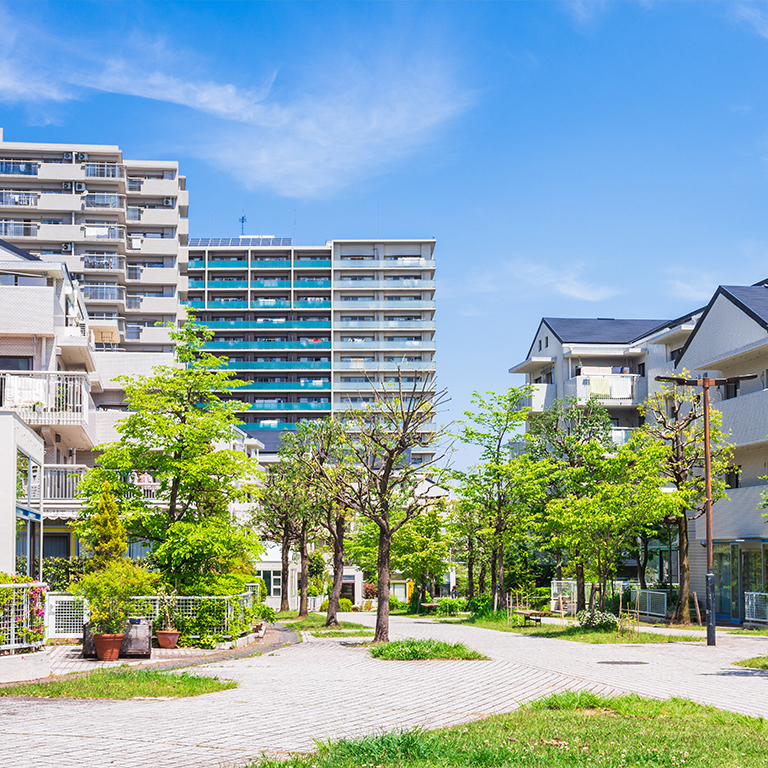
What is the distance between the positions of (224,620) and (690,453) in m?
19.8

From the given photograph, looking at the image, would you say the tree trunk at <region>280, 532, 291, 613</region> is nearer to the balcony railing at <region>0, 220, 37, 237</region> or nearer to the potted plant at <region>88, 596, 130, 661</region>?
the potted plant at <region>88, 596, 130, 661</region>

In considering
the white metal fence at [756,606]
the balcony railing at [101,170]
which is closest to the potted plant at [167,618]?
the white metal fence at [756,606]

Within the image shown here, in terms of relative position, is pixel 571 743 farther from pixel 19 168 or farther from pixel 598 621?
pixel 19 168

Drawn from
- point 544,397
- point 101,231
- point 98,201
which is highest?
point 98,201

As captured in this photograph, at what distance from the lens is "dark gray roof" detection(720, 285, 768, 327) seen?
3794 cm

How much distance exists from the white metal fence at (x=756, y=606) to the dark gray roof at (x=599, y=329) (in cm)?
2901

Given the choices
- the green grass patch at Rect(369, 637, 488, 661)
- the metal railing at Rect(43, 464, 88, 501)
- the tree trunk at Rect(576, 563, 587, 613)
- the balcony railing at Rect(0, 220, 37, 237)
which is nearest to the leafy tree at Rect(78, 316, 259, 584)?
the green grass patch at Rect(369, 637, 488, 661)

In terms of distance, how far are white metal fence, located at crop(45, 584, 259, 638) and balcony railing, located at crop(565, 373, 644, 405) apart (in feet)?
114

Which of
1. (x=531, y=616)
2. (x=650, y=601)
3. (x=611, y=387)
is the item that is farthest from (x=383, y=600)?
(x=611, y=387)

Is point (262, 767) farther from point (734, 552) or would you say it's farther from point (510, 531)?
point (734, 552)

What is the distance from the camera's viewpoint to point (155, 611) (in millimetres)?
23641

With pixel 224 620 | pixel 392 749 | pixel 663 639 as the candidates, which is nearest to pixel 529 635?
pixel 663 639

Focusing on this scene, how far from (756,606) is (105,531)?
23.4 m

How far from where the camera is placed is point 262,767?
8.07m
